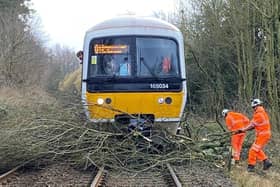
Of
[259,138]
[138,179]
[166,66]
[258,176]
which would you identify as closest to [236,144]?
[259,138]

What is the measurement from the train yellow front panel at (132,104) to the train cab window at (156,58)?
46cm

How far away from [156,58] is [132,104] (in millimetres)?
1127

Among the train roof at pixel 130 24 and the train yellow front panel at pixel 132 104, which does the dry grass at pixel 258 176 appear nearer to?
the train yellow front panel at pixel 132 104

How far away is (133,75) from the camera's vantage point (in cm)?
1097

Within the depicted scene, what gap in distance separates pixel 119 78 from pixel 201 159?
2387 millimetres

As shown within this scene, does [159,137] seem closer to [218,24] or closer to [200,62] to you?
[218,24]

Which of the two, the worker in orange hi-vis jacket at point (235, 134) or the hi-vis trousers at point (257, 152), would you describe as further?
the worker in orange hi-vis jacket at point (235, 134)

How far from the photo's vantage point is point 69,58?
242 ft

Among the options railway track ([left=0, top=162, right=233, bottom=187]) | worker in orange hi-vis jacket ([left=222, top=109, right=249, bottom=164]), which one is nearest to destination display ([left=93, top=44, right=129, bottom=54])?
railway track ([left=0, top=162, right=233, bottom=187])

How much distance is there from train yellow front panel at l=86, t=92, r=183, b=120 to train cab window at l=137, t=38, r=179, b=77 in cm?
46

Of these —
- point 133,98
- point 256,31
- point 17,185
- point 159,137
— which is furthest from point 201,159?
point 256,31

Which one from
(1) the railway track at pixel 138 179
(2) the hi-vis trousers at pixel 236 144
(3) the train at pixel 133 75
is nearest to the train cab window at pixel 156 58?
(3) the train at pixel 133 75

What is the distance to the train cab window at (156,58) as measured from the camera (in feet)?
36.3

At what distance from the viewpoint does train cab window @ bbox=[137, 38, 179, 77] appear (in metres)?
11.1
